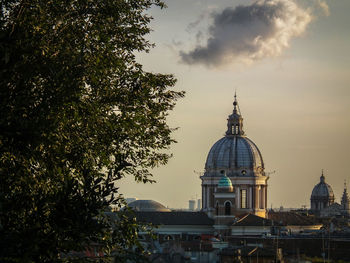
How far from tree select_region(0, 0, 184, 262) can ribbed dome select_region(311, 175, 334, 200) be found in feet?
568

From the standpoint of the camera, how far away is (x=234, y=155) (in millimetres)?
106312

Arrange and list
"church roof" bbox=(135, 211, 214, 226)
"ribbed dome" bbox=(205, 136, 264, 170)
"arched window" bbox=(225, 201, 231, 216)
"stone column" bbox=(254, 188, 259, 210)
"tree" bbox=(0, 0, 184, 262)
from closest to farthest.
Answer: "tree" bbox=(0, 0, 184, 262), "arched window" bbox=(225, 201, 231, 216), "church roof" bbox=(135, 211, 214, 226), "stone column" bbox=(254, 188, 259, 210), "ribbed dome" bbox=(205, 136, 264, 170)

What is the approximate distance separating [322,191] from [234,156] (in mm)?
85217

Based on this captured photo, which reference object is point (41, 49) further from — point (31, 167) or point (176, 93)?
point (176, 93)

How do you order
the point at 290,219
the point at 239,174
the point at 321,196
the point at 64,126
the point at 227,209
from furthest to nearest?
the point at 321,196 < the point at 290,219 < the point at 239,174 < the point at 227,209 < the point at 64,126

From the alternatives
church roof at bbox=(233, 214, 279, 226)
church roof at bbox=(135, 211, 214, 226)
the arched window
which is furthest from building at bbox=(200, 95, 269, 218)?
church roof at bbox=(233, 214, 279, 226)

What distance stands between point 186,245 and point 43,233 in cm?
7560

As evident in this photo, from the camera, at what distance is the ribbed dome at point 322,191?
614 feet

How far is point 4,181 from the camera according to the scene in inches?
539

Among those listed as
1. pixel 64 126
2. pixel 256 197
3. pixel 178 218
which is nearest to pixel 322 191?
pixel 256 197

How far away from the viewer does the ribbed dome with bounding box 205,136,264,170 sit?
106m

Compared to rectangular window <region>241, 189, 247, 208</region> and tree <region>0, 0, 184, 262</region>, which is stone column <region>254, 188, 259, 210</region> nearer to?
rectangular window <region>241, 189, 247, 208</region>

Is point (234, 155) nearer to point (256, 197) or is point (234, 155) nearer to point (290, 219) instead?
point (256, 197)

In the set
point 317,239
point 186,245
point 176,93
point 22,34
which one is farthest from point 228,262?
point 22,34
